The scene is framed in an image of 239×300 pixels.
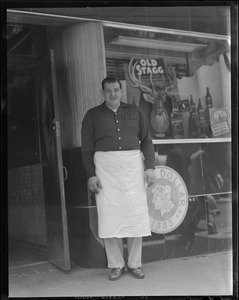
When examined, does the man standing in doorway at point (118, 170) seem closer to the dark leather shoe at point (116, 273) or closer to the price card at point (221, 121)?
the dark leather shoe at point (116, 273)

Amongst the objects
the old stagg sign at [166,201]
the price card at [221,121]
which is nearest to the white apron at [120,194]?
the old stagg sign at [166,201]

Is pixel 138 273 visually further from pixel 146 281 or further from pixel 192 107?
pixel 192 107

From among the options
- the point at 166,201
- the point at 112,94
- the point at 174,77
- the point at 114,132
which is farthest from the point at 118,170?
the point at 174,77

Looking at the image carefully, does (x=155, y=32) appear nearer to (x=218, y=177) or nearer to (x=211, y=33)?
(x=211, y=33)

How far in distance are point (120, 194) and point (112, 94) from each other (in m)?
0.84

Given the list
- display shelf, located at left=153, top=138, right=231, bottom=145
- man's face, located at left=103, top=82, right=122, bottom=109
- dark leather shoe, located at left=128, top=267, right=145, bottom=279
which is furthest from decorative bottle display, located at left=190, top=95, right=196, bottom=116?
dark leather shoe, located at left=128, top=267, right=145, bottom=279

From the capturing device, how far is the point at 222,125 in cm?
459

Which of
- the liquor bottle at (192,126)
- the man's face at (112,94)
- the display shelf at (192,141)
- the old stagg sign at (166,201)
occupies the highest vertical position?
the man's face at (112,94)

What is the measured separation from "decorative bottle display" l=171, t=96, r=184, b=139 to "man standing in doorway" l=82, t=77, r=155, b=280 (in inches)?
10.3

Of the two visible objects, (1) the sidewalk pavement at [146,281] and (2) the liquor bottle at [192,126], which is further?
(2) the liquor bottle at [192,126]

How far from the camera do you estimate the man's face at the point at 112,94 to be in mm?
4465

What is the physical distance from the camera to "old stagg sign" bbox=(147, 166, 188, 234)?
4.55 meters

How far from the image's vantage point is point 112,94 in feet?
14.6

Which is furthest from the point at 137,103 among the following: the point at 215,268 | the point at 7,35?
the point at 215,268
